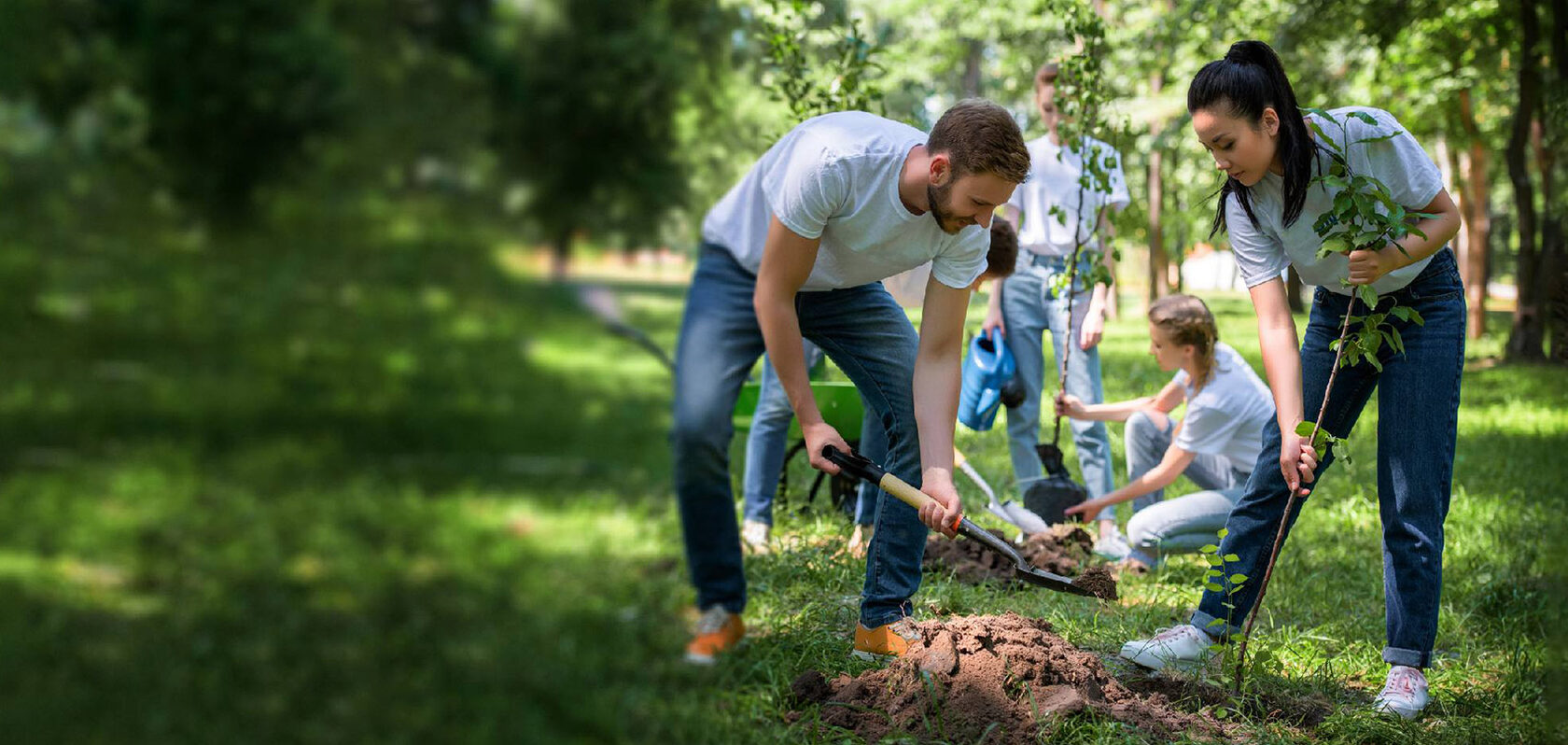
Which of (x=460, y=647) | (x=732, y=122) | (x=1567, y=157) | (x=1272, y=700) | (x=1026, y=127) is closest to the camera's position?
(x=460, y=647)

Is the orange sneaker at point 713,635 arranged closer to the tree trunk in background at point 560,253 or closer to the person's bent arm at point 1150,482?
the tree trunk in background at point 560,253

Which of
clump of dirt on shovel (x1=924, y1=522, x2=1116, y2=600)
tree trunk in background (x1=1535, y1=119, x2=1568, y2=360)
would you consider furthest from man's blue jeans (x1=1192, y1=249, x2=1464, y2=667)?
tree trunk in background (x1=1535, y1=119, x2=1568, y2=360)

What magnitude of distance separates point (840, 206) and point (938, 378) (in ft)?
1.68

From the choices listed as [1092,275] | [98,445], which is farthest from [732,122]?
[1092,275]

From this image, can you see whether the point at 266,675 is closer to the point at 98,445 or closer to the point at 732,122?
the point at 98,445

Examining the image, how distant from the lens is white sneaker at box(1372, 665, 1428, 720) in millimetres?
2514

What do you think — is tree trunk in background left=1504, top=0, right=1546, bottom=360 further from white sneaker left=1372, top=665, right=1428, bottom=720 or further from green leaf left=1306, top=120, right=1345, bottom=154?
white sneaker left=1372, top=665, right=1428, bottom=720

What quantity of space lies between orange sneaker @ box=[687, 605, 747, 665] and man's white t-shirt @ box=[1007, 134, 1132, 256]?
259 centimetres

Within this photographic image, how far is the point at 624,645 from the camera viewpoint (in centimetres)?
145

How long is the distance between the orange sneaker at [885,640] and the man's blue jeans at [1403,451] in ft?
2.34

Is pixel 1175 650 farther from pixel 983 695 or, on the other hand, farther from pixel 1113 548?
pixel 1113 548

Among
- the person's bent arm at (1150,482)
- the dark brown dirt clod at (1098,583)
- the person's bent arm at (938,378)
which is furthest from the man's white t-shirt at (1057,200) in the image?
the person's bent arm at (938,378)

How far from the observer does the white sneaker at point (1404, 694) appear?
8.25 feet

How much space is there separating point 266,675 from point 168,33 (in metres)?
0.52
